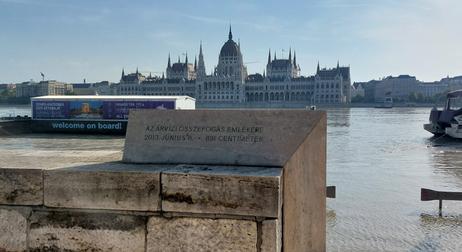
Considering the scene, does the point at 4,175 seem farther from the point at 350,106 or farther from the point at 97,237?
the point at 350,106

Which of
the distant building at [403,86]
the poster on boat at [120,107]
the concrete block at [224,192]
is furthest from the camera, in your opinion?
the distant building at [403,86]

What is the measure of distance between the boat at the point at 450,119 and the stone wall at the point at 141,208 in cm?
3955

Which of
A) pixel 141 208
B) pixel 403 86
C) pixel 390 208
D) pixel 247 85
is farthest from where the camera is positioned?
pixel 403 86

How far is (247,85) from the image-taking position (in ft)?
537

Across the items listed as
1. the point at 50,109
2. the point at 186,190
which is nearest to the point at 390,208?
the point at 186,190

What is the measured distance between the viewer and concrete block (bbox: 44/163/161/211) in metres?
3.15

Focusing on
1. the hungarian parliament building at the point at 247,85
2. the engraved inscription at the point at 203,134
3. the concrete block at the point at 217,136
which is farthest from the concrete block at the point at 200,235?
the hungarian parliament building at the point at 247,85

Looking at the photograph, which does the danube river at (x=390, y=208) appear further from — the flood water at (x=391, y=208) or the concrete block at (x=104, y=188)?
the concrete block at (x=104, y=188)

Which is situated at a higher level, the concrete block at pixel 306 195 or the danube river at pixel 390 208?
the concrete block at pixel 306 195

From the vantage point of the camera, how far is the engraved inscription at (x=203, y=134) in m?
3.48

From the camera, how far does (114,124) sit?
2748cm

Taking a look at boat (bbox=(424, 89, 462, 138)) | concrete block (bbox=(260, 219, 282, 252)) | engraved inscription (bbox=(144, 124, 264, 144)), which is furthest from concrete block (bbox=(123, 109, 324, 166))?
boat (bbox=(424, 89, 462, 138))

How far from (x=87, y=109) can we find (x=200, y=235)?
2644 cm

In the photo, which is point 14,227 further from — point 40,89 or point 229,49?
point 40,89
